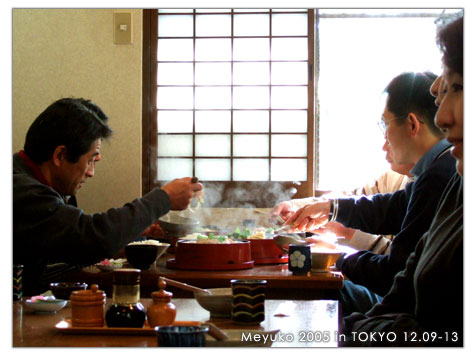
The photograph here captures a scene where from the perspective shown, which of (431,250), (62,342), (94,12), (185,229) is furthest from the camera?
(94,12)

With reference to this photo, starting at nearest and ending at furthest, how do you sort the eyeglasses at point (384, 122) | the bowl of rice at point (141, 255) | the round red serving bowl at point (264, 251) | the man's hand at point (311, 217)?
the eyeglasses at point (384, 122) → the bowl of rice at point (141, 255) → the man's hand at point (311, 217) → the round red serving bowl at point (264, 251)

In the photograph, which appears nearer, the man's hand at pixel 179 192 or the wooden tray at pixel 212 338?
the wooden tray at pixel 212 338

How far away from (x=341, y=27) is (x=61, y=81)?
7.57 feet

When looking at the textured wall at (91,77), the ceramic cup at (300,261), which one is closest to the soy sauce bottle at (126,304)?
the ceramic cup at (300,261)

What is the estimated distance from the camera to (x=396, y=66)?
5.07 metres

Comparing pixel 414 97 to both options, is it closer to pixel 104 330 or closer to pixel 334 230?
pixel 334 230

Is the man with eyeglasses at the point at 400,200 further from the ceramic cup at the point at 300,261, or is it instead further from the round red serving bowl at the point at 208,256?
the round red serving bowl at the point at 208,256

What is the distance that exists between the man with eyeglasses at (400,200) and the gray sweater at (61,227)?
791mm

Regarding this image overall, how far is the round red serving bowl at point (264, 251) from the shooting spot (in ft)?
9.39

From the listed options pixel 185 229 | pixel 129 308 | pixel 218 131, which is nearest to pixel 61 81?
pixel 218 131

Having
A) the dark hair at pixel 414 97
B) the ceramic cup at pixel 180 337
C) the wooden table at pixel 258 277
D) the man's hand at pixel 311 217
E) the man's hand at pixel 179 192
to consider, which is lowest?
the wooden table at pixel 258 277

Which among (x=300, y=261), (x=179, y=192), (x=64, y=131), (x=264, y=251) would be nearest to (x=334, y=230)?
(x=264, y=251)

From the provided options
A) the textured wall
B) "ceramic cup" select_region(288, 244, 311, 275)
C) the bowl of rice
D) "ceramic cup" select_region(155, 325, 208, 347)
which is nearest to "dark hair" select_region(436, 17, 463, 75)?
"ceramic cup" select_region(155, 325, 208, 347)

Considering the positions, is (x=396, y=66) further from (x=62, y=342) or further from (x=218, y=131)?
(x=62, y=342)
